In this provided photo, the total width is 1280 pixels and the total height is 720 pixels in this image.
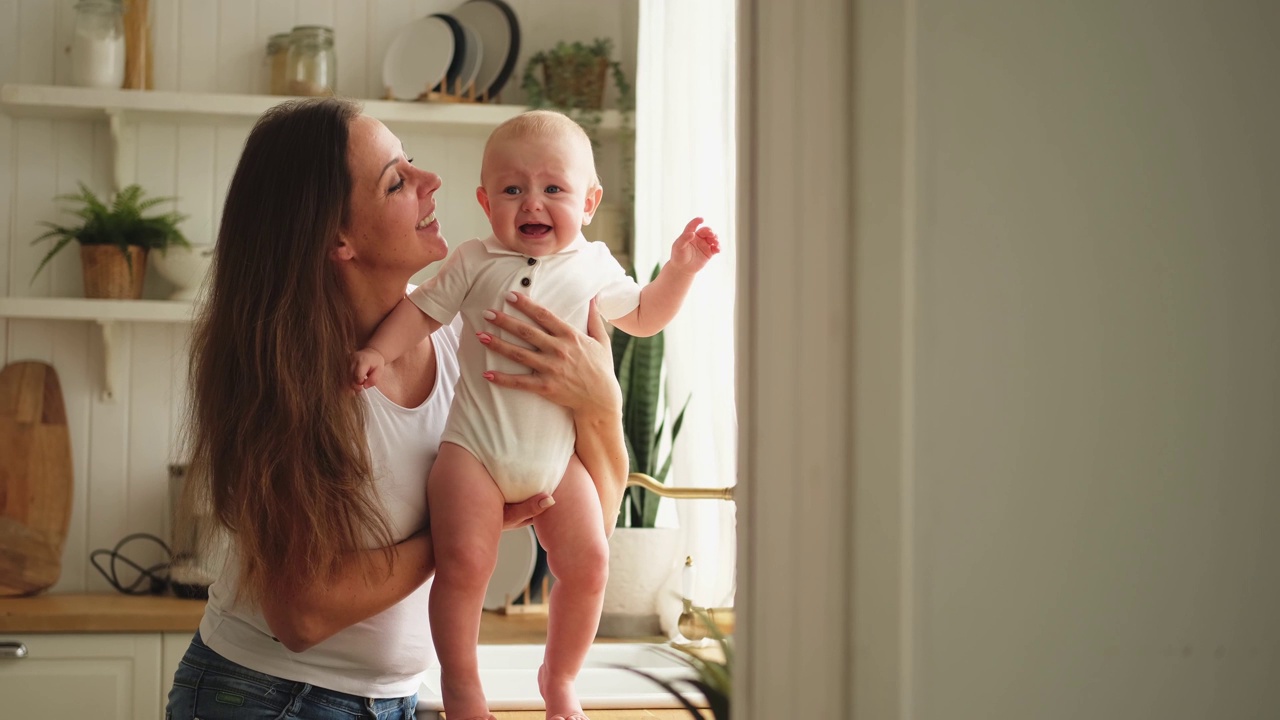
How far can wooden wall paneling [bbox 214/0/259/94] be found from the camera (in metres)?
3.20

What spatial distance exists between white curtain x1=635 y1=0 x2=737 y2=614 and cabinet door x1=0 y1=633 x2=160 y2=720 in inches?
54.5

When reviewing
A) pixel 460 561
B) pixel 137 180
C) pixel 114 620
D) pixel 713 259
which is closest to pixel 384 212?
pixel 460 561

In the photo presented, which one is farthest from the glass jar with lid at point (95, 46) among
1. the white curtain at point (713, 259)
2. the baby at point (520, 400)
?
the baby at point (520, 400)

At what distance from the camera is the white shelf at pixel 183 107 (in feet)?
9.57

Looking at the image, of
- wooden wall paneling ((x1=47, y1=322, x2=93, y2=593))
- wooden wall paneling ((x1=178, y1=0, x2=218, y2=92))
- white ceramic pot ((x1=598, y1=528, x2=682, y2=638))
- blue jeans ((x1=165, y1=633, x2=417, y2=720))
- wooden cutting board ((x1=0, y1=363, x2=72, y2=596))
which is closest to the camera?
blue jeans ((x1=165, y1=633, x2=417, y2=720))

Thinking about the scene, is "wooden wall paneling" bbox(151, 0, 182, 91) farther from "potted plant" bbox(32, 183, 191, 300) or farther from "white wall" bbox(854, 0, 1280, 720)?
"white wall" bbox(854, 0, 1280, 720)

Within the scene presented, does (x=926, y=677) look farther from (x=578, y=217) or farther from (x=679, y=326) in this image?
(x=679, y=326)

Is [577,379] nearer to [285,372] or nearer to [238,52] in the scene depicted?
[285,372]

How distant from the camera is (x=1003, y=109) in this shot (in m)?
0.51

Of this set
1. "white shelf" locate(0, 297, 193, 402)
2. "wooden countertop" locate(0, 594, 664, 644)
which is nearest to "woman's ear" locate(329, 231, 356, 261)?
"wooden countertop" locate(0, 594, 664, 644)

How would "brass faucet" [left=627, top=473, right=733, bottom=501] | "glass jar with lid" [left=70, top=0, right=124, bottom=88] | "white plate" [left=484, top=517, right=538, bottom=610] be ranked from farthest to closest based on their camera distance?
"glass jar with lid" [left=70, top=0, right=124, bottom=88] → "white plate" [left=484, top=517, right=538, bottom=610] → "brass faucet" [left=627, top=473, right=733, bottom=501]

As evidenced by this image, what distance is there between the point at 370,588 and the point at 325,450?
17 cm

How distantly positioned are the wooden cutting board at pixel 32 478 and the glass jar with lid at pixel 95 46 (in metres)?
0.84

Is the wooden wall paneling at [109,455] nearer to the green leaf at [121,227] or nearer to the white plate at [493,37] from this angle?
the green leaf at [121,227]
